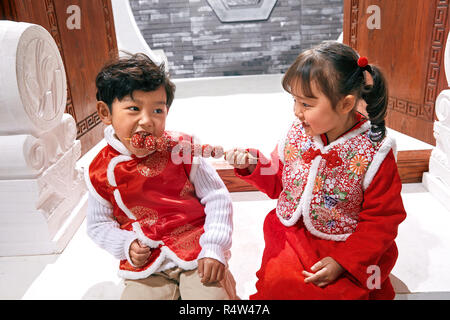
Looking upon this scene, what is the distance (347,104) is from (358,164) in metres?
0.15

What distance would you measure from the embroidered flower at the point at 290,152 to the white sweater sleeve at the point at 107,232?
17.4 inches

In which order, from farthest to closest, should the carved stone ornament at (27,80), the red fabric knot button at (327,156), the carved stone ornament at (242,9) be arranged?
1. the carved stone ornament at (242,9)
2. the carved stone ornament at (27,80)
3. the red fabric knot button at (327,156)

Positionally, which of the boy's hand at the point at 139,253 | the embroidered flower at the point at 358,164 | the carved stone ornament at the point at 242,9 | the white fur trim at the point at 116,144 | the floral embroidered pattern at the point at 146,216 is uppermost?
the carved stone ornament at the point at 242,9

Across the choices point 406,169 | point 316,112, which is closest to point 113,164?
point 316,112

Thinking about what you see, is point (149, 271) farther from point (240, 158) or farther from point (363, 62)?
point (363, 62)

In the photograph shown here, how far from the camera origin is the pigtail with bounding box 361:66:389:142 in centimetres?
85

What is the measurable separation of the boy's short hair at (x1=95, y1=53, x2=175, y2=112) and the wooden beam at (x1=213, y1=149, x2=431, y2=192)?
82cm

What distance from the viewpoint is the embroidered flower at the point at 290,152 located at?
996 millimetres

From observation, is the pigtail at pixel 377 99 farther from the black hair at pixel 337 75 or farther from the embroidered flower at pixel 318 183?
the embroidered flower at pixel 318 183

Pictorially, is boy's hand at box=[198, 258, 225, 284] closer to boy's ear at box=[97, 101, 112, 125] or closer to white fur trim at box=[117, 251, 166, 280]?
white fur trim at box=[117, 251, 166, 280]

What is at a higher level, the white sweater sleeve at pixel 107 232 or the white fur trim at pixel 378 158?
the white fur trim at pixel 378 158

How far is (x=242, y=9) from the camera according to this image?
424cm

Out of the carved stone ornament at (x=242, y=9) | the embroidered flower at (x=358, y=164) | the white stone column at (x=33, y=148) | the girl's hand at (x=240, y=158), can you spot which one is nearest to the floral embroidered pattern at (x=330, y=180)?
the embroidered flower at (x=358, y=164)

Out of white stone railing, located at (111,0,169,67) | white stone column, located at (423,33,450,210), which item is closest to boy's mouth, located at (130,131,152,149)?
white stone column, located at (423,33,450,210)
